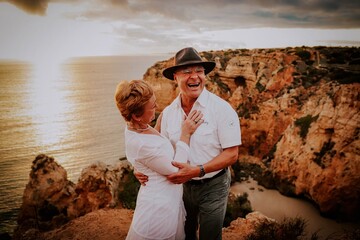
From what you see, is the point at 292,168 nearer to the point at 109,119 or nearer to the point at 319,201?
the point at 319,201

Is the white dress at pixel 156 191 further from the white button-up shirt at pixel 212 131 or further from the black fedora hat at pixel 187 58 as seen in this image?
the black fedora hat at pixel 187 58

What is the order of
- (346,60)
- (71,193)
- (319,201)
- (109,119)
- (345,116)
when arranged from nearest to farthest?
(345,116)
(319,201)
(71,193)
(346,60)
(109,119)

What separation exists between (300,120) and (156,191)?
49.3ft

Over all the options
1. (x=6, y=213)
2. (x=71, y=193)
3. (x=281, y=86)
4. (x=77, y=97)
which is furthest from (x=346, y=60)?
(x=77, y=97)

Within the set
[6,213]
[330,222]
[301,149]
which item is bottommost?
[6,213]

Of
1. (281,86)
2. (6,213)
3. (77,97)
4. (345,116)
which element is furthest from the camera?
(77,97)

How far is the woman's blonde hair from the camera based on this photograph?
86.4 inches

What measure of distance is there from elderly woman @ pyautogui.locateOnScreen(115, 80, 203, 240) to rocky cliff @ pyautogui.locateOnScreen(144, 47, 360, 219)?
38.3ft

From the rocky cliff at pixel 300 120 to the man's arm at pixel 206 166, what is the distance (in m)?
11.1

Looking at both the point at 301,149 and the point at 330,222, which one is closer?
the point at 330,222

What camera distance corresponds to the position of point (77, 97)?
77.6 m

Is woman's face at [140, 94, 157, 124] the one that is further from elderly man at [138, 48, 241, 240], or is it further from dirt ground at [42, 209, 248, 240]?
dirt ground at [42, 209, 248, 240]

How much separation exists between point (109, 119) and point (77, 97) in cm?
3266

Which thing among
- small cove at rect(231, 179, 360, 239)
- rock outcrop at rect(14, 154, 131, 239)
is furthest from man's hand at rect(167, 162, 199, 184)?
small cove at rect(231, 179, 360, 239)
